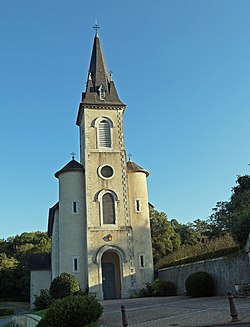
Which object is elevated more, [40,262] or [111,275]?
[40,262]

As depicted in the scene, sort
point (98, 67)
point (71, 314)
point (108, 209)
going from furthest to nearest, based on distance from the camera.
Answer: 1. point (98, 67)
2. point (108, 209)
3. point (71, 314)

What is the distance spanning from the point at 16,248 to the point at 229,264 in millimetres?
59661

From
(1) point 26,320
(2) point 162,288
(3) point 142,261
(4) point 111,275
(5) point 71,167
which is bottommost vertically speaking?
(1) point 26,320

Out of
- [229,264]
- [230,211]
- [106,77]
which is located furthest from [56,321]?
[230,211]

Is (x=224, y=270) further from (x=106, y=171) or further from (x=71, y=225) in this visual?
(x=106, y=171)

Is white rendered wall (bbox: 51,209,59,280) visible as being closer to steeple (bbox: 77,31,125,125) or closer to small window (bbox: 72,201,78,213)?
small window (bbox: 72,201,78,213)

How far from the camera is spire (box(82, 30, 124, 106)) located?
3708cm

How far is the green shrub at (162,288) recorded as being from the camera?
29156mm

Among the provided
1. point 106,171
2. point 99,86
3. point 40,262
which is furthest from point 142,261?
point 99,86

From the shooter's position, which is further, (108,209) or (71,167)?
(71,167)

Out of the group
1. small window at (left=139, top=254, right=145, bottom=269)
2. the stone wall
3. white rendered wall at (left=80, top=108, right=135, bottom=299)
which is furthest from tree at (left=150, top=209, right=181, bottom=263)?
the stone wall

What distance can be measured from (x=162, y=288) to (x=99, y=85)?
19.3 m

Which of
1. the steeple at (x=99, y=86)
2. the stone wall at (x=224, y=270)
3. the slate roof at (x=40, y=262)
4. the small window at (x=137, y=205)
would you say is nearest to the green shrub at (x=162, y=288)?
the stone wall at (x=224, y=270)

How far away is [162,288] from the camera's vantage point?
29.4m
